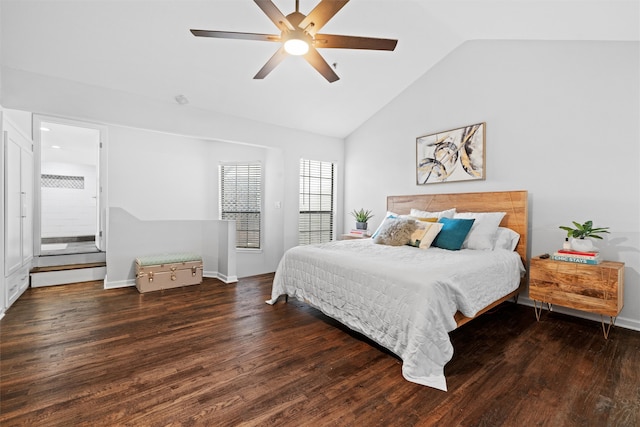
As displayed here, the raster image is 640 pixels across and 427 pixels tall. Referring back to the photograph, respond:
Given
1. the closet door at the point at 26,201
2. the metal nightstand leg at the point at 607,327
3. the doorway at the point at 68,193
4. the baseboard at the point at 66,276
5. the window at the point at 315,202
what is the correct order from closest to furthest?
the metal nightstand leg at the point at 607,327, the closet door at the point at 26,201, the baseboard at the point at 66,276, the window at the point at 315,202, the doorway at the point at 68,193

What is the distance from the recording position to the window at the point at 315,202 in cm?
524

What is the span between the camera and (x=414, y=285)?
77.6 inches

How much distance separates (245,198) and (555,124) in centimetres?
435

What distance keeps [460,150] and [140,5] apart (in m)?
3.79

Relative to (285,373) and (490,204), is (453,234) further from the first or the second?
(285,373)

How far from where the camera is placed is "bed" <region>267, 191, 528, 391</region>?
1.90 metres

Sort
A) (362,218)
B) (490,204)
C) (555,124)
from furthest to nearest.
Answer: (362,218), (490,204), (555,124)

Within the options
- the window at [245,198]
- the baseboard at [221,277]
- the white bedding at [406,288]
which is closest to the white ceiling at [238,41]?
the window at [245,198]

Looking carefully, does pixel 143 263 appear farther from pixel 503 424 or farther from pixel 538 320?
pixel 538 320

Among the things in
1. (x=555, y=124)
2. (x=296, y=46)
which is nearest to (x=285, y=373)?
(x=296, y=46)

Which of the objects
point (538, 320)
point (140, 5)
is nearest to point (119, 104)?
point (140, 5)

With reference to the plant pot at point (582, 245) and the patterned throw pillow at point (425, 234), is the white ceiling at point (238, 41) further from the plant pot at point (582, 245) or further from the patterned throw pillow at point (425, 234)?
the patterned throw pillow at point (425, 234)

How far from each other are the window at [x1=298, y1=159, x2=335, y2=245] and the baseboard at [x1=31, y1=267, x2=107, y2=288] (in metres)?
3.14

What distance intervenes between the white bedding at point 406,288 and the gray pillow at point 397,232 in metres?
0.12
